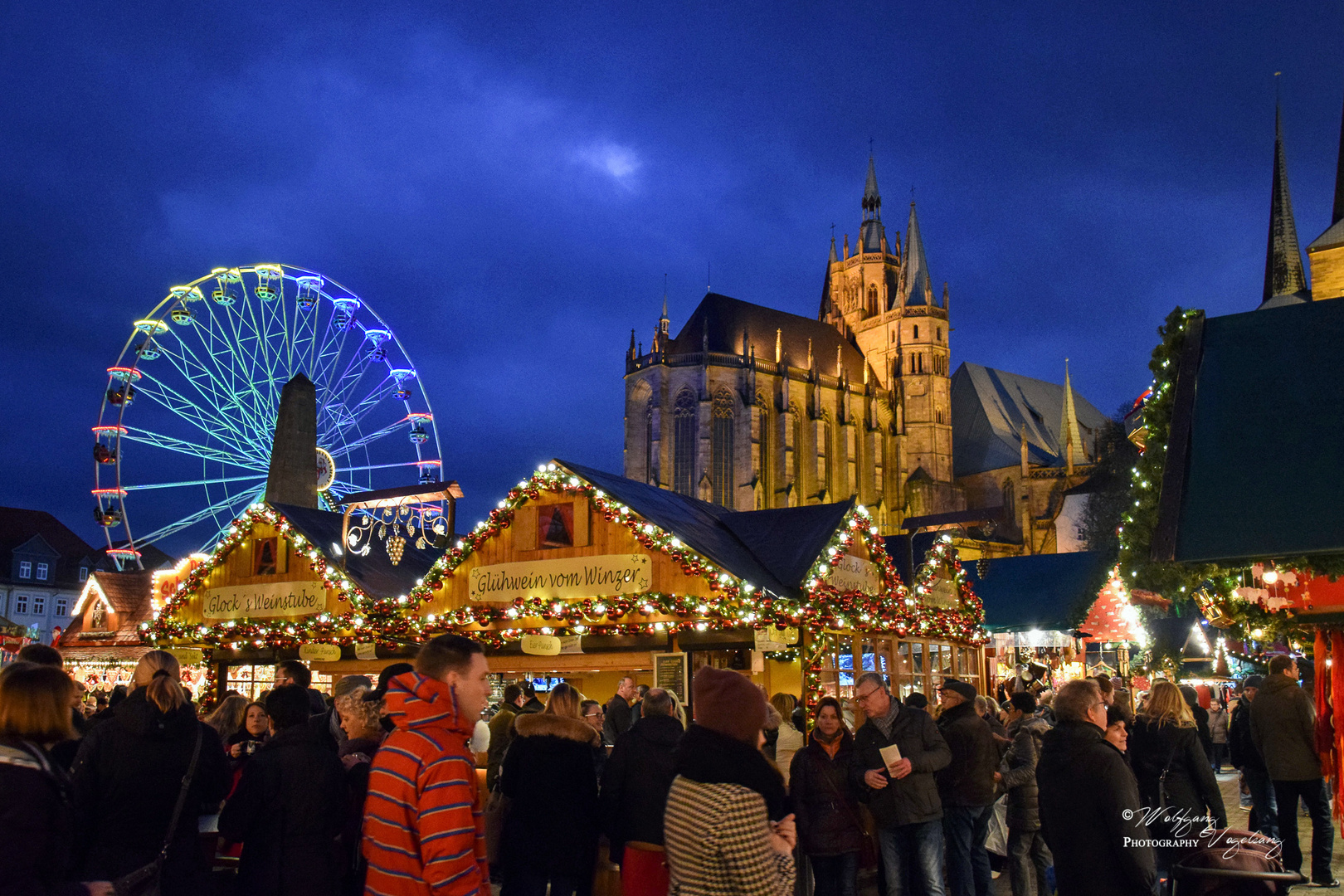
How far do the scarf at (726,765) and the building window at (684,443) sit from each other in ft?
154

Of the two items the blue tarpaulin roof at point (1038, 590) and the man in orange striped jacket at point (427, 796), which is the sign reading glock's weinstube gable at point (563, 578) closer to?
the man in orange striped jacket at point (427, 796)

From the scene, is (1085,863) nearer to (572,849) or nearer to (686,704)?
(572,849)

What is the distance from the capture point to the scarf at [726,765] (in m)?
3.48

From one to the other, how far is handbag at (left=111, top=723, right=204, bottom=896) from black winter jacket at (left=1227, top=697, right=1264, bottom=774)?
7.53 meters

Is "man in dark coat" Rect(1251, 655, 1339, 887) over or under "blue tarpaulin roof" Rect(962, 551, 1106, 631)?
under

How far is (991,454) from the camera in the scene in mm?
63250

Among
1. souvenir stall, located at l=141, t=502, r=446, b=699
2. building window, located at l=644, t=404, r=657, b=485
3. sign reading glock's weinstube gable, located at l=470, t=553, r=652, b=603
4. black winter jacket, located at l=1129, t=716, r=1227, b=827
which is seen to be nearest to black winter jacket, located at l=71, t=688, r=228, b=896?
black winter jacket, located at l=1129, t=716, r=1227, b=827

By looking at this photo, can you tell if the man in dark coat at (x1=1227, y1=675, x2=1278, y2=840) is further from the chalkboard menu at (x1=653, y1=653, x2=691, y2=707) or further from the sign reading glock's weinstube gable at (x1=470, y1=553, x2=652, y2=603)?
the sign reading glock's weinstube gable at (x1=470, y1=553, x2=652, y2=603)

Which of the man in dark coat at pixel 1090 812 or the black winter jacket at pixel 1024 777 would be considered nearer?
the man in dark coat at pixel 1090 812

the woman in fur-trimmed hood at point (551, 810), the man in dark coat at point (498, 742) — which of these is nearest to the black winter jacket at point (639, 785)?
the woman in fur-trimmed hood at point (551, 810)

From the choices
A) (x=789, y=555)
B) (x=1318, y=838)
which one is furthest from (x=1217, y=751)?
(x=1318, y=838)

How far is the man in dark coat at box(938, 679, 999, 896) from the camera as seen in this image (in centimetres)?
642

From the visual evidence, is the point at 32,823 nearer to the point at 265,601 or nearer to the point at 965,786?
the point at 965,786

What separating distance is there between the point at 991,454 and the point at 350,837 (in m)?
62.4
